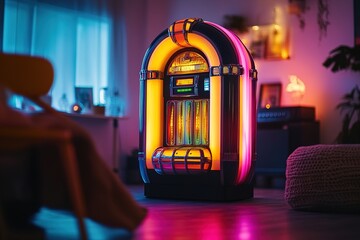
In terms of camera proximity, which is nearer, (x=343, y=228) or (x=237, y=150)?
(x=343, y=228)

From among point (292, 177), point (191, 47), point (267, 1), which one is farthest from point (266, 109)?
point (292, 177)

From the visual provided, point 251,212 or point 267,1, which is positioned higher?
point 267,1

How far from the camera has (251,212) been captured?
3.44 meters

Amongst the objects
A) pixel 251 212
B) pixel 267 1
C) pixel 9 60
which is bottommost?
pixel 251 212

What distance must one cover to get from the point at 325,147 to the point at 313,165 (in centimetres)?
13

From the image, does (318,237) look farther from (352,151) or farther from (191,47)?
(191,47)

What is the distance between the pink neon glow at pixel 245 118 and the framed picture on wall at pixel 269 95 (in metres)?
2.21

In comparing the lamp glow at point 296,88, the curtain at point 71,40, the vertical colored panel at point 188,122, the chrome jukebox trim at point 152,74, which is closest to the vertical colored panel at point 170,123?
the vertical colored panel at point 188,122

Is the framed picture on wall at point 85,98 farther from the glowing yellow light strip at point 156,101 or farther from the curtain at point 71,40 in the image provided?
the glowing yellow light strip at point 156,101

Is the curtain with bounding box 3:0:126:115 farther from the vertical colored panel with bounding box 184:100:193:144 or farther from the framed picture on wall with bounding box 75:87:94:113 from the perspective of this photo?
the vertical colored panel with bounding box 184:100:193:144

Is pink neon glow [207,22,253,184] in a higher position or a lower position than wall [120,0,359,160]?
lower

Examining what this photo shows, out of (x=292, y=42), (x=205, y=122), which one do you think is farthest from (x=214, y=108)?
(x=292, y=42)

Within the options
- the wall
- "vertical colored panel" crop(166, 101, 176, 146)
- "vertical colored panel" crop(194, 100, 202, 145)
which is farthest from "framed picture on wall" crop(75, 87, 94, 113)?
"vertical colored panel" crop(194, 100, 202, 145)

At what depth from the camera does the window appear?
593 cm
